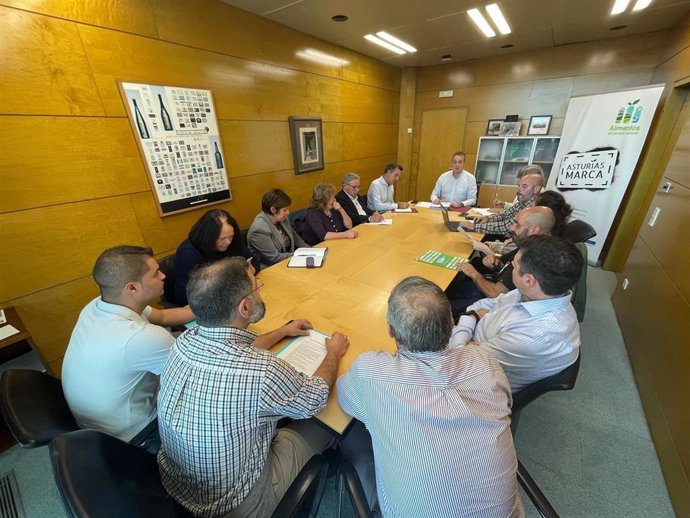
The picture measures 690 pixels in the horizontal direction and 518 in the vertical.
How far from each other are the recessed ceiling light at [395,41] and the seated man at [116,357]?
4060 mm

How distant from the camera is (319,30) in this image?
341 centimetres

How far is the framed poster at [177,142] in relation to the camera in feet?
7.33

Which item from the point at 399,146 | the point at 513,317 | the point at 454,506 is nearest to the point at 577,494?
the point at 513,317

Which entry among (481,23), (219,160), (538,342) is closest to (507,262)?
(538,342)

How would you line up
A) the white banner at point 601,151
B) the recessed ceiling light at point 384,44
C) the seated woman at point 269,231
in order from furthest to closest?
1. the recessed ceiling light at point 384,44
2. the white banner at point 601,151
3. the seated woman at point 269,231

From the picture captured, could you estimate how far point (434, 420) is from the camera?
2.39 feet

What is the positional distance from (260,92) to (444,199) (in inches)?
114

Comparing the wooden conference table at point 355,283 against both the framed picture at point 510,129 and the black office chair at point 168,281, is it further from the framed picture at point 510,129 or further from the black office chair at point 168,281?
the framed picture at point 510,129

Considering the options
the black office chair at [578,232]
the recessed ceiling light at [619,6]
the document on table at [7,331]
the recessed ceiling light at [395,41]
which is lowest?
the document on table at [7,331]

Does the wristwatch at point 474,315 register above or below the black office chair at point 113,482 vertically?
below

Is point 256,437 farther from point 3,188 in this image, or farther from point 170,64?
point 170,64

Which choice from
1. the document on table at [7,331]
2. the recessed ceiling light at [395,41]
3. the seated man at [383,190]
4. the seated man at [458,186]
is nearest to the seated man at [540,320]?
the document on table at [7,331]

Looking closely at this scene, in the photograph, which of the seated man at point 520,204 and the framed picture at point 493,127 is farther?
the framed picture at point 493,127

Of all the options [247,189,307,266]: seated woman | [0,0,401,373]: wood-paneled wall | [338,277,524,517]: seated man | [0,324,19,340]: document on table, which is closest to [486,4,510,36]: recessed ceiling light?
[0,0,401,373]: wood-paneled wall
